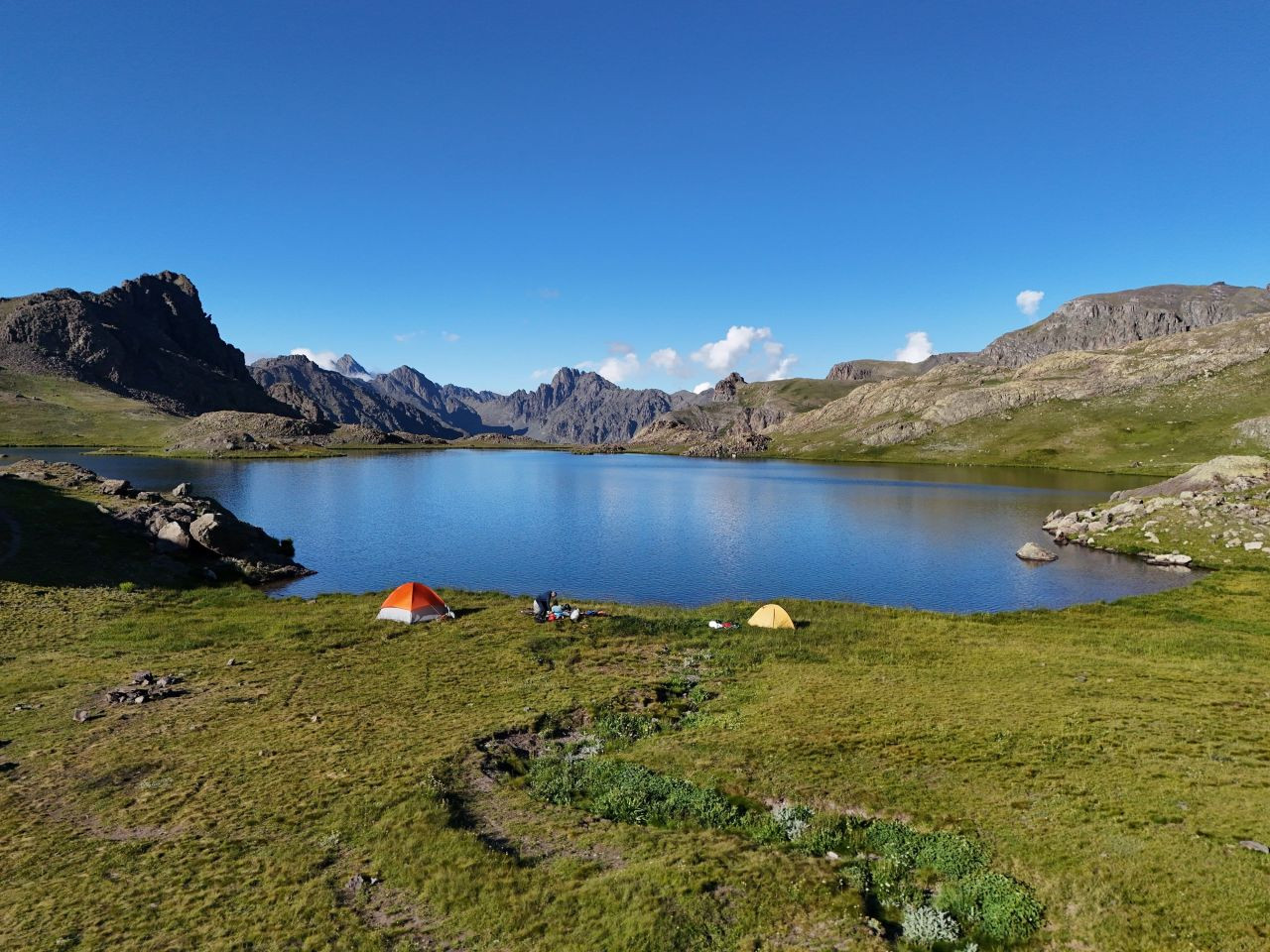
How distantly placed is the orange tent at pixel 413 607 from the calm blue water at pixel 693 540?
14036 millimetres

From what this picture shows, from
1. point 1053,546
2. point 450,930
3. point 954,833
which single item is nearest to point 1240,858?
point 954,833

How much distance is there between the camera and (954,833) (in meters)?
17.3

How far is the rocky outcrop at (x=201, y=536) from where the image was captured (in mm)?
57562

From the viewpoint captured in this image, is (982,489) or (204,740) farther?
(982,489)

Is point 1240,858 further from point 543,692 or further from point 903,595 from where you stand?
point 903,595

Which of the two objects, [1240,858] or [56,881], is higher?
[1240,858]

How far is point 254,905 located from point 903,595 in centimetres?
5500

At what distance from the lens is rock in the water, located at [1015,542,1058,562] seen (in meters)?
70.4

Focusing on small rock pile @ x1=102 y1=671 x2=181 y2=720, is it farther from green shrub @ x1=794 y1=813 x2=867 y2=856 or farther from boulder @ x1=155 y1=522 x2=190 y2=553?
boulder @ x1=155 y1=522 x2=190 y2=553

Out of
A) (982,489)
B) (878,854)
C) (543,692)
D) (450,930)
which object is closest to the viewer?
(450,930)

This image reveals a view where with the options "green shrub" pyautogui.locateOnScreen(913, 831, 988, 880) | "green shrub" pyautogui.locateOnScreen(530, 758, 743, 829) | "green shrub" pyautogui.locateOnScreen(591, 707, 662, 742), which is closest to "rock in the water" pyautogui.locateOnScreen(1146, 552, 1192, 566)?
"green shrub" pyautogui.locateOnScreen(591, 707, 662, 742)

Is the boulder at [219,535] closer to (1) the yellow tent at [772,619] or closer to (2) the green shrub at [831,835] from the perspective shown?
(1) the yellow tent at [772,619]

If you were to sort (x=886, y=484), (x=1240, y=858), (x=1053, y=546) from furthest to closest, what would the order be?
(x=886, y=484) → (x=1053, y=546) → (x=1240, y=858)

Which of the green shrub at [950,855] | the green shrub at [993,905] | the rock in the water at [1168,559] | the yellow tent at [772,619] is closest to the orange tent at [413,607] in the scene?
the yellow tent at [772,619]
